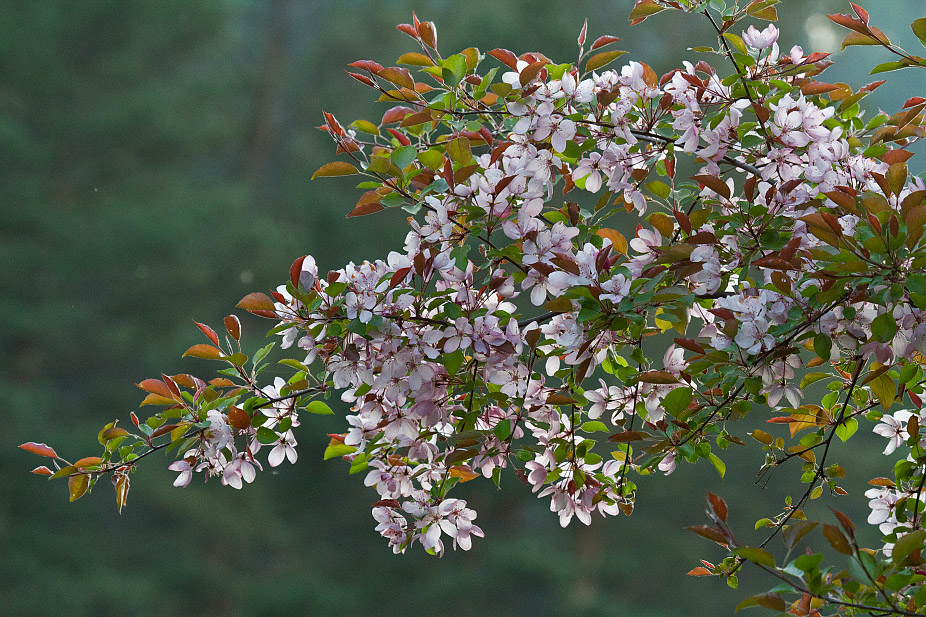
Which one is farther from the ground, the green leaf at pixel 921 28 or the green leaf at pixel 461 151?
the green leaf at pixel 461 151

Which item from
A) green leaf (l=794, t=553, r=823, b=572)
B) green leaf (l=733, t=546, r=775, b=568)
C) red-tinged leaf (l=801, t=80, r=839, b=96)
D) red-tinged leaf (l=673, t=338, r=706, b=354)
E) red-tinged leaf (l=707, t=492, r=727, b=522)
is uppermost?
red-tinged leaf (l=801, t=80, r=839, b=96)

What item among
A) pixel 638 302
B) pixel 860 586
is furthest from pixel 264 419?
pixel 860 586

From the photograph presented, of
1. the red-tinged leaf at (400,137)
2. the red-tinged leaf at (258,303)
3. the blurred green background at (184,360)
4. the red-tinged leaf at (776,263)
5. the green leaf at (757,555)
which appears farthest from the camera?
the blurred green background at (184,360)

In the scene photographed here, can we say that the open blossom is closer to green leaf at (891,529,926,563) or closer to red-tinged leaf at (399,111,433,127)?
red-tinged leaf at (399,111,433,127)

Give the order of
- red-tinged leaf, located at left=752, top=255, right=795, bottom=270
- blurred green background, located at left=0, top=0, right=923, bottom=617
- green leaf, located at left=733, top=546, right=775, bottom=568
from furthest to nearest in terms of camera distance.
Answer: blurred green background, located at left=0, top=0, right=923, bottom=617 → red-tinged leaf, located at left=752, top=255, right=795, bottom=270 → green leaf, located at left=733, top=546, right=775, bottom=568

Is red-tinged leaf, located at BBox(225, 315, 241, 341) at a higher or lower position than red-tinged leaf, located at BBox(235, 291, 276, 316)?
higher

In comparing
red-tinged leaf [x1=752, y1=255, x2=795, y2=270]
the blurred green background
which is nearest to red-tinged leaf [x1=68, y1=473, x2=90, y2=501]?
red-tinged leaf [x1=752, y1=255, x2=795, y2=270]

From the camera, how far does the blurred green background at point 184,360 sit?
3.74 m

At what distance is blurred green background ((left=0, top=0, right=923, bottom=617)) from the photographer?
374 centimetres

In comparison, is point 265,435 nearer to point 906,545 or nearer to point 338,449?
point 338,449

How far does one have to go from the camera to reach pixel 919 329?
2.31 feet

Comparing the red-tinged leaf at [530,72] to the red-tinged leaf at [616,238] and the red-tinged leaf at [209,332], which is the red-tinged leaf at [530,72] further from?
the red-tinged leaf at [209,332]

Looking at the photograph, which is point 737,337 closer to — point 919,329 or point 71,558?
point 919,329

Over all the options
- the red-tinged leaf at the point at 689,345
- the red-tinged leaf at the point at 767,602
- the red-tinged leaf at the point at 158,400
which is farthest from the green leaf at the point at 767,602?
the red-tinged leaf at the point at 158,400
